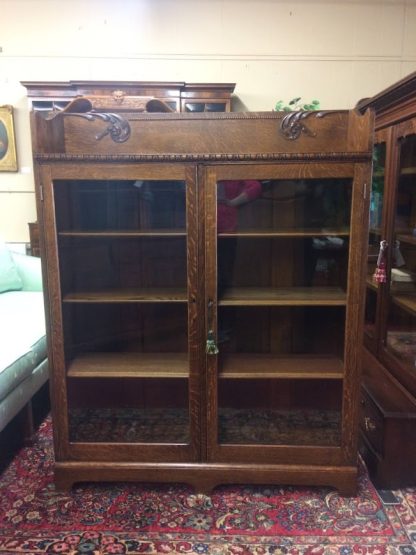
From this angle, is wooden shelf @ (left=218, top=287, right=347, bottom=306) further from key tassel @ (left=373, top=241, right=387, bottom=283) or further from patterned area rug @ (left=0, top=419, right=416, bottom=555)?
patterned area rug @ (left=0, top=419, right=416, bottom=555)

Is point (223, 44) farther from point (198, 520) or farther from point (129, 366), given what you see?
point (198, 520)

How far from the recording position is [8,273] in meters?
2.99

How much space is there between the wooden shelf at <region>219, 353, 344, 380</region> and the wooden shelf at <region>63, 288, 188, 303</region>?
0.34 metres

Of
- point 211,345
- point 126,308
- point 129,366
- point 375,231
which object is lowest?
point 129,366

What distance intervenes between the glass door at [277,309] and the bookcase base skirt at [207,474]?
54 mm

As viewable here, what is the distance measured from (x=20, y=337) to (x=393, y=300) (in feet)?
6.32

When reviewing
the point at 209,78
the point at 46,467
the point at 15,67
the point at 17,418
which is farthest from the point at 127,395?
the point at 15,67

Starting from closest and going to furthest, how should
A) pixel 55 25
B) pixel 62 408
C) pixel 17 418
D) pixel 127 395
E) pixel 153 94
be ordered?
pixel 62 408
pixel 127 395
pixel 17 418
pixel 153 94
pixel 55 25

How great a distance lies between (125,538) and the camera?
5.16 feet

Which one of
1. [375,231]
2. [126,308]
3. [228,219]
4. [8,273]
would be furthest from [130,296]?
[8,273]

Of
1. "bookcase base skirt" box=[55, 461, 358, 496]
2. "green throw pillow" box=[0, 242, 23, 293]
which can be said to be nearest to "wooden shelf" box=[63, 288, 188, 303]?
"bookcase base skirt" box=[55, 461, 358, 496]

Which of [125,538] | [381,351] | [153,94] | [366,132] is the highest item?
[153,94]

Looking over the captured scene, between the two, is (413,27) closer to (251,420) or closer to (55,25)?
(55,25)

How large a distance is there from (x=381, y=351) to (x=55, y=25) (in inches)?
129
